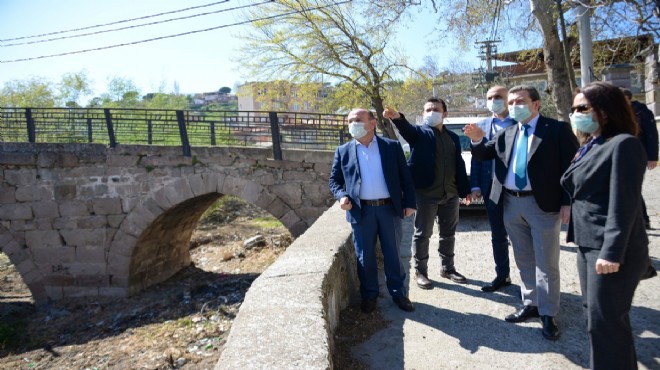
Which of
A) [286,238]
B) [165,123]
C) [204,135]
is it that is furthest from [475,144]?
[286,238]

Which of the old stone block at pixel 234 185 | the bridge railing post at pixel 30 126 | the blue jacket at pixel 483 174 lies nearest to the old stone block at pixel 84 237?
the bridge railing post at pixel 30 126

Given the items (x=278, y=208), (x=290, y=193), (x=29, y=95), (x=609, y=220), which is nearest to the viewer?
(x=609, y=220)

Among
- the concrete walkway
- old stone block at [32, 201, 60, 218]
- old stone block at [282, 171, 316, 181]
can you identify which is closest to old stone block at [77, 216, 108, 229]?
old stone block at [32, 201, 60, 218]

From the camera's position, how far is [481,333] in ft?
10.6

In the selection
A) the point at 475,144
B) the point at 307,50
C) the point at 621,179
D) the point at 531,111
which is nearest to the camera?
the point at 621,179

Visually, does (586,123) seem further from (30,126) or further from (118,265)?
(30,126)

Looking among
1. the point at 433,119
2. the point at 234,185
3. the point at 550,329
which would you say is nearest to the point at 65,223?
the point at 234,185

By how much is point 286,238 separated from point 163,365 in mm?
7419

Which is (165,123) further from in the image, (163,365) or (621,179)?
(621,179)

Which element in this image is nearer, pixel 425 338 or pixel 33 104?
pixel 425 338

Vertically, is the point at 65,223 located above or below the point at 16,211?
below

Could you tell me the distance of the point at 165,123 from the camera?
1074cm

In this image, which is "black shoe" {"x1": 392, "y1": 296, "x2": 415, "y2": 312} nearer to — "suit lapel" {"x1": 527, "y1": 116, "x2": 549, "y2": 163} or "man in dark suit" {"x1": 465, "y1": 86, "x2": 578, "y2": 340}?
"man in dark suit" {"x1": 465, "y1": 86, "x2": 578, "y2": 340}

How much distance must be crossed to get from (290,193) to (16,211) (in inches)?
263
